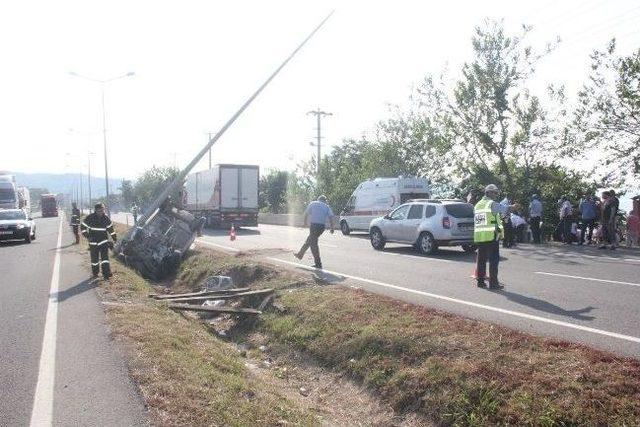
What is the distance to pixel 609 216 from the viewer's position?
1694cm

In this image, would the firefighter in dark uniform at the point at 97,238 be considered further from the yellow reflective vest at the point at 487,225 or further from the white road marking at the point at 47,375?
the yellow reflective vest at the point at 487,225

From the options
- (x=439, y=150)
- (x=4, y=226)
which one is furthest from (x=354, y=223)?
(x=4, y=226)

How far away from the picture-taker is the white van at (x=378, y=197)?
23406 mm

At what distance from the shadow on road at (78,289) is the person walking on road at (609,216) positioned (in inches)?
552

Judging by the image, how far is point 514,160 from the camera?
25.5m

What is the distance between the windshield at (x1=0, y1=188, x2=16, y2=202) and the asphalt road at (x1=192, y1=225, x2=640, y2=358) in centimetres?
2243

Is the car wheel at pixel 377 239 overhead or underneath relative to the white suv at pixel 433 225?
underneath

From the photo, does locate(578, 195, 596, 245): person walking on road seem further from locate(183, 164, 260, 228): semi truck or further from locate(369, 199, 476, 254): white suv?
locate(183, 164, 260, 228): semi truck

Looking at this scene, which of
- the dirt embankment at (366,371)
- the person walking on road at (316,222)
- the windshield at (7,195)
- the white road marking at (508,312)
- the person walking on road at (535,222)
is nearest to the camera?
the dirt embankment at (366,371)

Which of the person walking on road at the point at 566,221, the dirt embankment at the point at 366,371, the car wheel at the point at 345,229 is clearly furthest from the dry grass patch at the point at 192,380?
the car wheel at the point at 345,229

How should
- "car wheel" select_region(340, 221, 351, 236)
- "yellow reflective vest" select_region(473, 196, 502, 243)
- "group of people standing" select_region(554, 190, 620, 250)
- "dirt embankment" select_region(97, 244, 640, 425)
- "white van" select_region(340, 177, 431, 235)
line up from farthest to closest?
"car wheel" select_region(340, 221, 351, 236)
"white van" select_region(340, 177, 431, 235)
"group of people standing" select_region(554, 190, 620, 250)
"yellow reflective vest" select_region(473, 196, 502, 243)
"dirt embankment" select_region(97, 244, 640, 425)

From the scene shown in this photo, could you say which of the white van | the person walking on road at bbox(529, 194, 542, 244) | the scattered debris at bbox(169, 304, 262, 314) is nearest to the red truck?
the white van

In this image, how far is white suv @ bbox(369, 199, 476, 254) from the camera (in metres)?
15.7

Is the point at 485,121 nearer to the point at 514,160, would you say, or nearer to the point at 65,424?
the point at 514,160
